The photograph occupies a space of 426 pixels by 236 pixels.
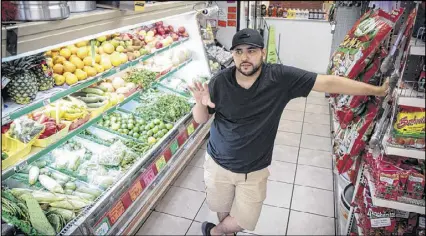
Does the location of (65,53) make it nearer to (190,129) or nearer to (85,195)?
(85,195)

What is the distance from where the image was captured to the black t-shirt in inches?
95.2

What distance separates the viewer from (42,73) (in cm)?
248

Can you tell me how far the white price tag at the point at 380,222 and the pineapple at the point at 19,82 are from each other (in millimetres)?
2282

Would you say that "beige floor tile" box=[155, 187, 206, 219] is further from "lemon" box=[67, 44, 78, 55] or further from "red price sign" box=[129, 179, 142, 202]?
"lemon" box=[67, 44, 78, 55]

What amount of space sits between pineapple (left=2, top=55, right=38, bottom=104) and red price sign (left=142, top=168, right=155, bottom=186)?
3.99 feet

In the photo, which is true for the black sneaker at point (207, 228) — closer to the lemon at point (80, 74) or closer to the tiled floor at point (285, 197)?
the tiled floor at point (285, 197)

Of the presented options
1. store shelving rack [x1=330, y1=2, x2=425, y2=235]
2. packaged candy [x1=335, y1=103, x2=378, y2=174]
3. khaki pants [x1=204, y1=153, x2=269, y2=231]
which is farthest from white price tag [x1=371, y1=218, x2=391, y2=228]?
khaki pants [x1=204, y1=153, x2=269, y2=231]

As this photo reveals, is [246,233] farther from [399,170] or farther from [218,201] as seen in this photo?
[399,170]

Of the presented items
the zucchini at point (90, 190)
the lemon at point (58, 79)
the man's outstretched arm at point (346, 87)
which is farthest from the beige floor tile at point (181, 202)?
the man's outstretched arm at point (346, 87)

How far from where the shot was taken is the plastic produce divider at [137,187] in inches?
99.7

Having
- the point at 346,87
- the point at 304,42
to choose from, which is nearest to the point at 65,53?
the point at 346,87

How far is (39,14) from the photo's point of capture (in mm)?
1355

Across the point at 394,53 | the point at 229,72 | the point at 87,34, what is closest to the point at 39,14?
the point at 87,34

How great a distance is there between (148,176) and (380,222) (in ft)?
6.55
